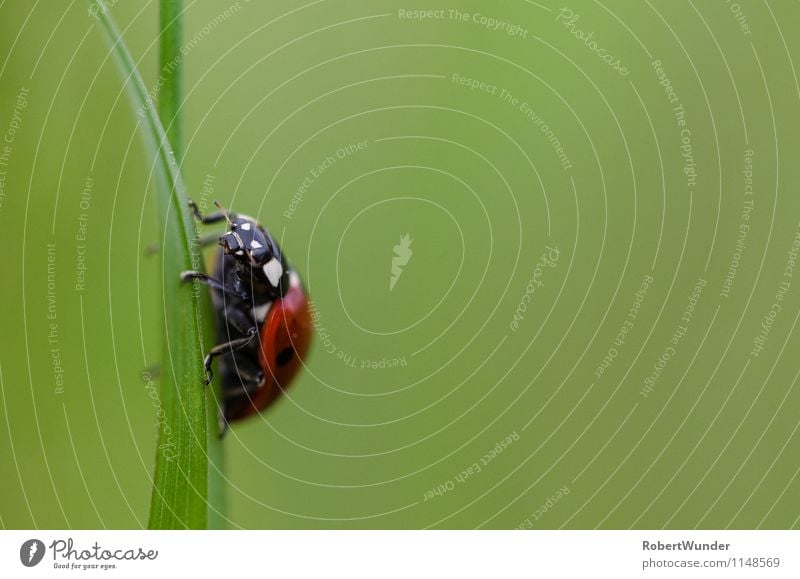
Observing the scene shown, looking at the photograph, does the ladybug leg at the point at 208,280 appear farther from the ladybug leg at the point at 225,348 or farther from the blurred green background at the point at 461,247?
the blurred green background at the point at 461,247

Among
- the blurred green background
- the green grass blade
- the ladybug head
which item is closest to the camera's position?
the green grass blade

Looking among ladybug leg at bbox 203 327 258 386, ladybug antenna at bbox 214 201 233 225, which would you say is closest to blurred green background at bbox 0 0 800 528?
ladybug antenna at bbox 214 201 233 225

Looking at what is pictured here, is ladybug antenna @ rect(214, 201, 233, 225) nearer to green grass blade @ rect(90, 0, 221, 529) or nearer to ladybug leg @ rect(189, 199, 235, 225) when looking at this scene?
ladybug leg @ rect(189, 199, 235, 225)

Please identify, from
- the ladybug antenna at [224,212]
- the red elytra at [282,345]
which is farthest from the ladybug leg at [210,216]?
the red elytra at [282,345]

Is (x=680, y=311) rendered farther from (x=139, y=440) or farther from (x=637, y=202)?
(x=139, y=440)

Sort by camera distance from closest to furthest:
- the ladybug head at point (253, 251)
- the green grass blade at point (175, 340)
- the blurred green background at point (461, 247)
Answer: the green grass blade at point (175, 340), the ladybug head at point (253, 251), the blurred green background at point (461, 247)

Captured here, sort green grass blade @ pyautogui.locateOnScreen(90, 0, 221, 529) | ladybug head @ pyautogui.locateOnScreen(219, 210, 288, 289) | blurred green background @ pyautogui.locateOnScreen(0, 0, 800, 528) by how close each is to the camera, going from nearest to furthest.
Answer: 1. green grass blade @ pyautogui.locateOnScreen(90, 0, 221, 529)
2. ladybug head @ pyautogui.locateOnScreen(219, 210, 288, 289)
3. blurred green background @ pyautogui.locateOnScreen(0, 0, 800, 528)

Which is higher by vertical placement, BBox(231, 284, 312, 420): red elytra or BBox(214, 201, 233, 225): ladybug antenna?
BBox(214, 201, 233, 225): ladybug antenna
